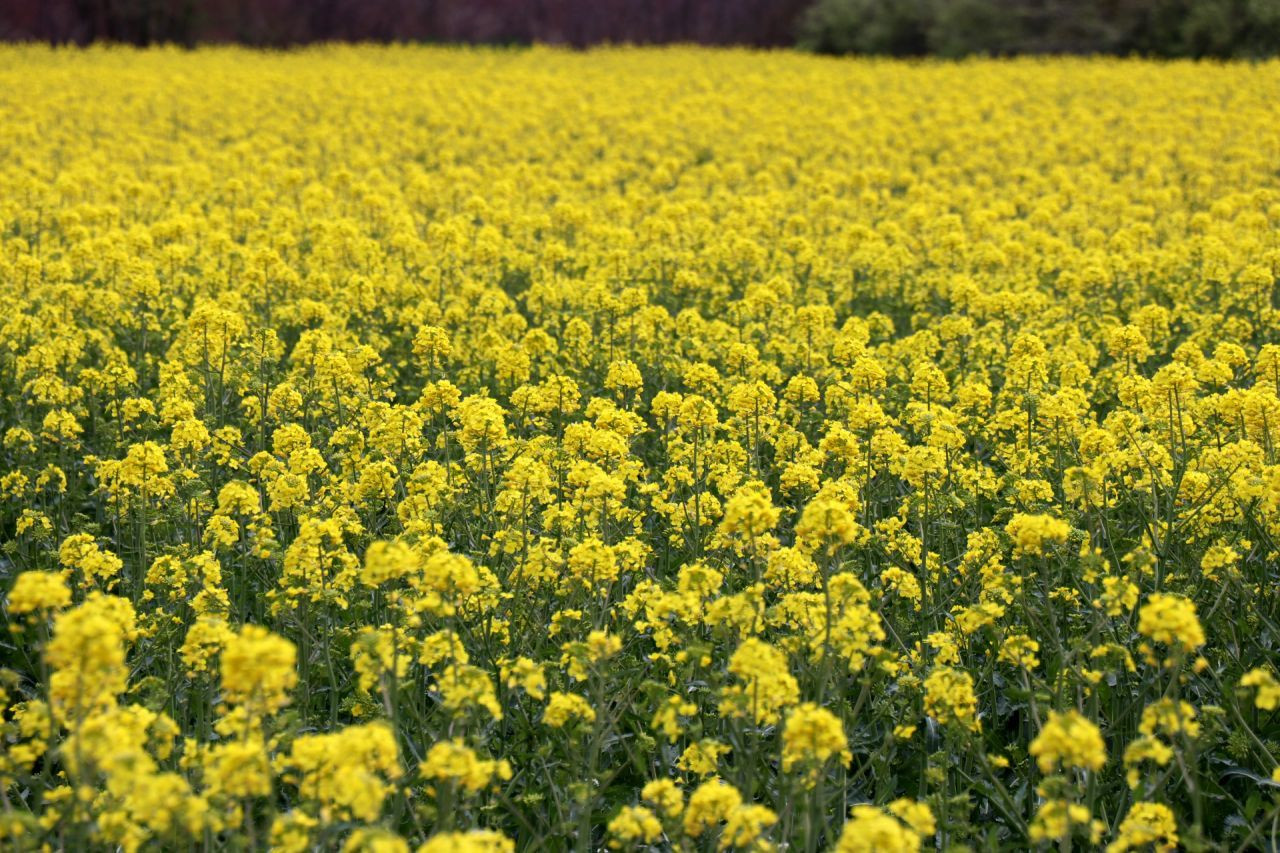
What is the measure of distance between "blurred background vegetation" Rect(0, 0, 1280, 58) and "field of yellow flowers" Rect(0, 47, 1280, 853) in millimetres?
20314

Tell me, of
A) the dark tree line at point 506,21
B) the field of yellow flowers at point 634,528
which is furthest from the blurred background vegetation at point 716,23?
the field of yellow flowers at point 634,528

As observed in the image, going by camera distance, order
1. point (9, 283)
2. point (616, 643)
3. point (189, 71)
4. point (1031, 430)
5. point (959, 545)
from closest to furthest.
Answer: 1. point (616, 643)
2. point (959, 545)
3. point (1031, 430)
4. point (9, 283)
5. point (189, 71)


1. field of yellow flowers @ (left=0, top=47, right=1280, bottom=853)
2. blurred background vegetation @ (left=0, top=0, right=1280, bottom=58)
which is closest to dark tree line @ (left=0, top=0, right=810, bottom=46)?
blurred background vegetation @ (left=0, top=0, right=1280, bottom=58)

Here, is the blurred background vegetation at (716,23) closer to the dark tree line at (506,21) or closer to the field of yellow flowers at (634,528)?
the dark tree line at (506,21)

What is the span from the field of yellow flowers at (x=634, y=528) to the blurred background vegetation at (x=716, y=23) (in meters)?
20.3

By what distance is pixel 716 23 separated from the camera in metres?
42.8

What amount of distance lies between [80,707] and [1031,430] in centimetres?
473

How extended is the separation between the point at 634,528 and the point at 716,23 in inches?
1552

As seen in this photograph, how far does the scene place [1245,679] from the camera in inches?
141

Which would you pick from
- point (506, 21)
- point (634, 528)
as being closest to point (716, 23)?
point (506, 21)

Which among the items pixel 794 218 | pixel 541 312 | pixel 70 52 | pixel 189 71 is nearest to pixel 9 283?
pixel 541 312

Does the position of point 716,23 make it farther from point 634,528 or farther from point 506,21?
point 634,528

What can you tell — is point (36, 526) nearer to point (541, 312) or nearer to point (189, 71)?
point (541, 312)

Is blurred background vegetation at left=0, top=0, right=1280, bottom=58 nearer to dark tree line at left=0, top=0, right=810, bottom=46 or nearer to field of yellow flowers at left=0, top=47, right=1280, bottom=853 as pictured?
dark tree line at left=0, top=0, right=810, bottom=46
